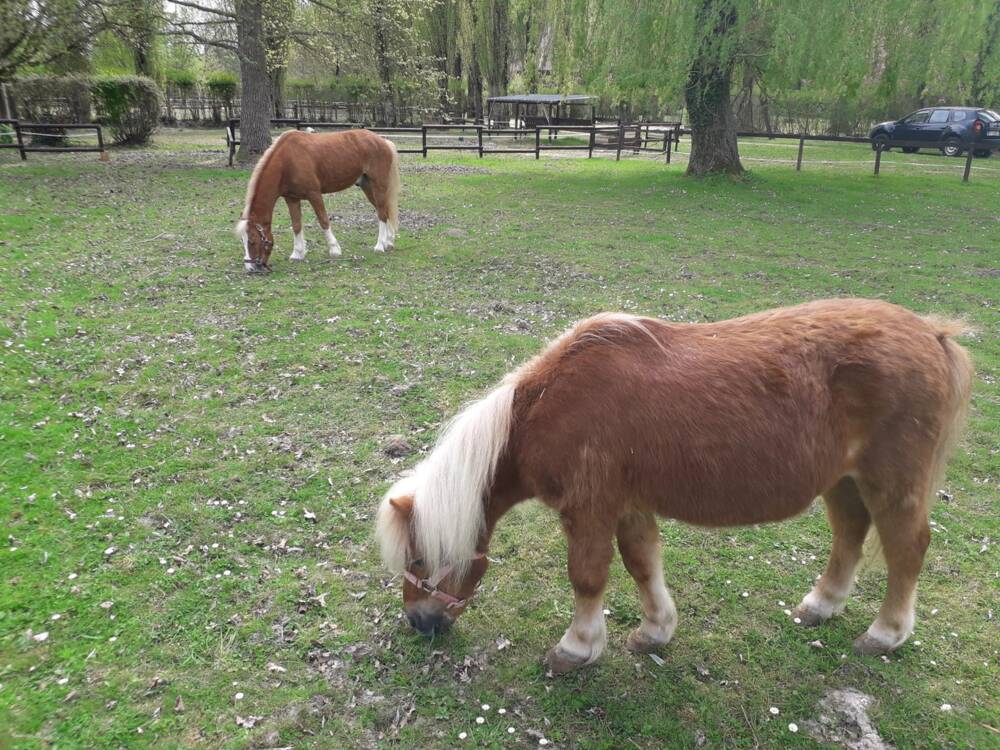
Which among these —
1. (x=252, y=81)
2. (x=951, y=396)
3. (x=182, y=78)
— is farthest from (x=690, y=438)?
(x=182, y=78)

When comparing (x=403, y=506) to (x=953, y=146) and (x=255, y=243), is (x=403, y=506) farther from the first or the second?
(x=953, y=146)

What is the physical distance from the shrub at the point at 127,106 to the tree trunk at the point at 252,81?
7.27 metres

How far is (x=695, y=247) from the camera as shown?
37.4ft

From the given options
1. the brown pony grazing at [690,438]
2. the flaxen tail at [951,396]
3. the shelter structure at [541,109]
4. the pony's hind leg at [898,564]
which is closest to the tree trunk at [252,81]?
the shelter structure at [541,109]

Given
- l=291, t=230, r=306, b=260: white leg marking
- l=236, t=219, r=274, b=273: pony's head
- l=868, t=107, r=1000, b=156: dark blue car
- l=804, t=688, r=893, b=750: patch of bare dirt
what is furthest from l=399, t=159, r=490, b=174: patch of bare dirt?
l=804, t=688, r=893, b=750: patch of bare dirt

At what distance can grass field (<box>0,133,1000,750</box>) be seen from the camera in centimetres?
284

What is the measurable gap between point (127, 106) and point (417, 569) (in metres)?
27.0

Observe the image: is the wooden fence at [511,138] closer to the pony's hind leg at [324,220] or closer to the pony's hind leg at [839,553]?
the pony's hind leg at [324,220]

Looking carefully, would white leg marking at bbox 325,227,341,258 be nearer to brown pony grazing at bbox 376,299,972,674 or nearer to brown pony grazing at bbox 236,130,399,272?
brown pony grazing at bbox 236,130,399,272

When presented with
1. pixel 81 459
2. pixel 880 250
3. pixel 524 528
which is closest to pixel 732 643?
pixel 524 528

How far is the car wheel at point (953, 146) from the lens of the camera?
26.5 metres

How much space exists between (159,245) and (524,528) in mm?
9506

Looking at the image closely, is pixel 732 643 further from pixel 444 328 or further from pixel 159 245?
pixel 159 245

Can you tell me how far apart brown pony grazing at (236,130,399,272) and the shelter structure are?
2140 centimetres
